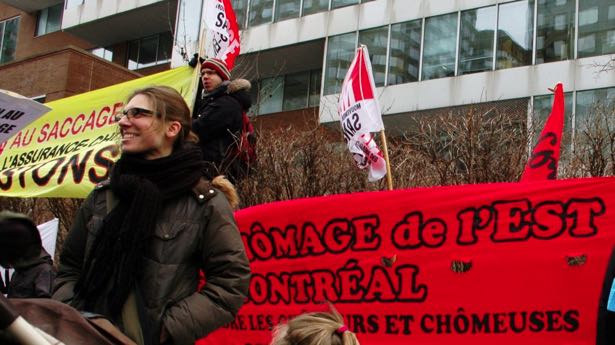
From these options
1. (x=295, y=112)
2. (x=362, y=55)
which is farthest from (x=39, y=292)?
(x=295, y=112)

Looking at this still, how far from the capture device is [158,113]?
2945 millimetres

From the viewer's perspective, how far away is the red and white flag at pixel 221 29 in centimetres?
702

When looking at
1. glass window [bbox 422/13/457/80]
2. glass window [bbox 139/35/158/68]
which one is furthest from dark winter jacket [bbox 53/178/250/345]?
glass window [bbox 139/35/158/68]

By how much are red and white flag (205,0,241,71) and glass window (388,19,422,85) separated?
45.5 ft

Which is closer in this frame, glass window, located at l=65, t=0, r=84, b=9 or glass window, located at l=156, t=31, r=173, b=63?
glass window, located at l=156, t=31, r=173, b=63

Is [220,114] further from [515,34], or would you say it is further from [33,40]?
[33,40]

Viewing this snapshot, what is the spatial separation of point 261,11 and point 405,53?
17.4 feet

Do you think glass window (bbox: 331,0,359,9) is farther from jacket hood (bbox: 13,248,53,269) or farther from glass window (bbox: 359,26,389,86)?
jacket hood (bbox: 13,248,53,269)

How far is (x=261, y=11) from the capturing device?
2388 cm

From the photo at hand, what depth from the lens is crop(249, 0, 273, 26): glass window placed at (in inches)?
937

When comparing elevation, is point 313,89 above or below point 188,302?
above

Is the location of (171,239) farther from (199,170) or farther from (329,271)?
(329,271)

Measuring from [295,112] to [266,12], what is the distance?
320 cm

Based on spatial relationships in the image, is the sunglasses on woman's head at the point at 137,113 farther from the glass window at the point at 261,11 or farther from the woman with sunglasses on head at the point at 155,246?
the glass window at the point at 261,11
